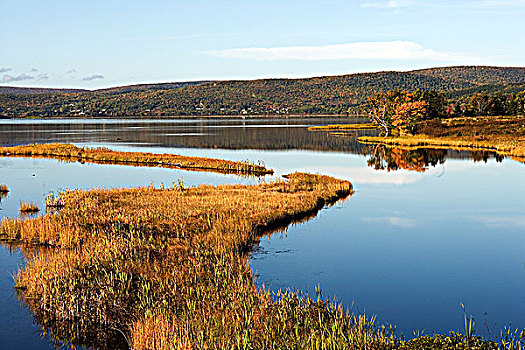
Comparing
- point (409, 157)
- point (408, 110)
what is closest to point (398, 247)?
point (409, 157)

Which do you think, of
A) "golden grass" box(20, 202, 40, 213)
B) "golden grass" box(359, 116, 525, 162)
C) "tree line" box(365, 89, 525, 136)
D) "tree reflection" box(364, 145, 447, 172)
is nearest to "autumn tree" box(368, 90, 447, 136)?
"tree line" box(365, 89, 525, 136)

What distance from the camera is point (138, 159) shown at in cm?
6397

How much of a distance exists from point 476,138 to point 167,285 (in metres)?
86.7

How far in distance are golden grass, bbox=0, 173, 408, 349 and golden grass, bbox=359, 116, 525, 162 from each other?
55.8m

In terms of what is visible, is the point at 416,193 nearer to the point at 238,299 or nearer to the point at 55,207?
the point at 55,207

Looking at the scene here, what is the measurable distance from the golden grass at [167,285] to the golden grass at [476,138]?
5581 centimetres

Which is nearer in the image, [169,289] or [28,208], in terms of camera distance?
[169,289]

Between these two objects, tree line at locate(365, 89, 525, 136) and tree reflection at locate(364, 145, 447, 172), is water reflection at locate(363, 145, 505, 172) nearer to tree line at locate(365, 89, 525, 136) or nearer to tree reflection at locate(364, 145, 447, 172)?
tree reflection at locate(364, 145, 447, 172)

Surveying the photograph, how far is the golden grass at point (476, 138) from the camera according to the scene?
80.6m

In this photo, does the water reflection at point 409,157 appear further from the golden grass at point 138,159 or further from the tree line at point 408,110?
the tree line at point 408,110

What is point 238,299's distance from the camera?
15469mm

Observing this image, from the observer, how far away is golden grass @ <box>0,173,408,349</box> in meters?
13.1

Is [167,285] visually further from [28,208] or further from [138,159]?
[138,159]

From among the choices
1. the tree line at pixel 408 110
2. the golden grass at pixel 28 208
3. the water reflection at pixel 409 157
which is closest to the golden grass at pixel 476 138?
the water reflection at pixel 409 157
